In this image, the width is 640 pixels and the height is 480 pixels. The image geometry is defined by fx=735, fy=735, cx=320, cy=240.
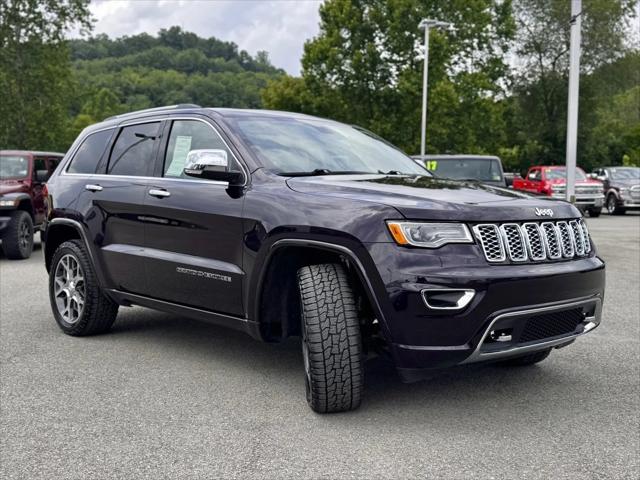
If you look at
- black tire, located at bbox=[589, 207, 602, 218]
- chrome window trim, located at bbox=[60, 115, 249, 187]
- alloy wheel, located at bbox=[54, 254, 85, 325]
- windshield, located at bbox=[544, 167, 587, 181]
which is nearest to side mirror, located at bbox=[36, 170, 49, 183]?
chrome window trim, located at bbox=[60, 115, 249, 187]

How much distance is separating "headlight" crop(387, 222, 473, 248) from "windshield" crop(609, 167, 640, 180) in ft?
76.6

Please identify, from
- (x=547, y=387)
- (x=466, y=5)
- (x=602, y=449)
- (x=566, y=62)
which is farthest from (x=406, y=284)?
(x=566, y=62)

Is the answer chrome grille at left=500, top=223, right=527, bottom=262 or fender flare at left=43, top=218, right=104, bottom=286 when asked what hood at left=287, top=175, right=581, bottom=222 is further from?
fender flare at left=43, top=218, right=104, bottom=286

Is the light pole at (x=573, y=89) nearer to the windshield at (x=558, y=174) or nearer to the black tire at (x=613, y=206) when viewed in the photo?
the windshield at (x=558, y=174)

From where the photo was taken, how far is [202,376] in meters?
4.77

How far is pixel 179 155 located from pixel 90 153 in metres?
1.32

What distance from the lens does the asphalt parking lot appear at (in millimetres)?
3305

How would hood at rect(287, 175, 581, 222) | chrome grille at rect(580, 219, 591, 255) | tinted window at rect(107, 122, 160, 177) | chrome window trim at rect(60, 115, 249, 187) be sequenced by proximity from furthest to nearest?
tinted window at rect(107, 122, 160, 177) → chrome window trim at rect(60, 115, 249, 187) → chrome grille at rect(580, 219, 591, 255) → hood at rect(287, 175, 581, 222)

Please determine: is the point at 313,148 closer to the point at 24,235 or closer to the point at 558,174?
the point at 24,235

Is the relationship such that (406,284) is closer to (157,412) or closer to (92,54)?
(157,412)

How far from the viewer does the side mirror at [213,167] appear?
4371mm

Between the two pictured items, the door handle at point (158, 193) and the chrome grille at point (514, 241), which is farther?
the door handle at point (158, 193)

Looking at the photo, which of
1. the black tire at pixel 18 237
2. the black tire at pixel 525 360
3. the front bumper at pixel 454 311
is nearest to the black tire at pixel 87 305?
the front bumper at pixel 454 311

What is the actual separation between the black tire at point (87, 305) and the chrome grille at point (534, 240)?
11.1 ft
